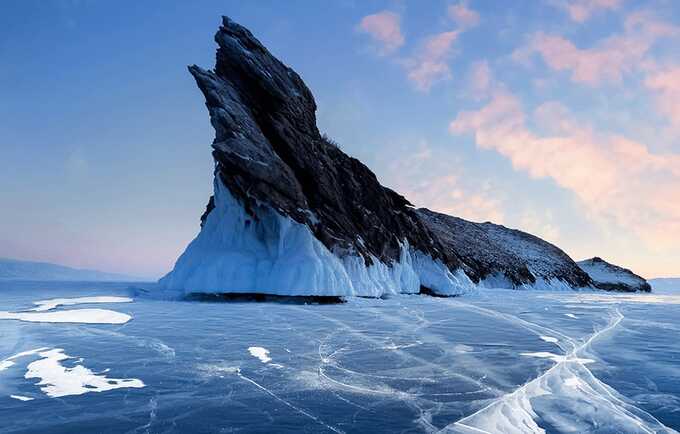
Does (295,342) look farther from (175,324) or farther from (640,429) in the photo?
(640,429)

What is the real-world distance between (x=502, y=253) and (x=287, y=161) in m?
52.8

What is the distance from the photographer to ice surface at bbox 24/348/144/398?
6566 millimetres

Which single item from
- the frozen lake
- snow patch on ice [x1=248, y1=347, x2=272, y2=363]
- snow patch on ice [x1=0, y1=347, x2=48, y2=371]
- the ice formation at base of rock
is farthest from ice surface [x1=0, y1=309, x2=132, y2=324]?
the ice formation at base of rock

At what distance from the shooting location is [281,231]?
2566 centimetres

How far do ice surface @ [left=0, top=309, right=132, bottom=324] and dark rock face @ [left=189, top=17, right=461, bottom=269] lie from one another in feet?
36.1

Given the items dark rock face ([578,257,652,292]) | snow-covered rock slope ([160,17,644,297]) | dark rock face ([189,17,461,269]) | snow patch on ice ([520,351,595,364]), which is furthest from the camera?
dark rock face ([578,257,652,292])

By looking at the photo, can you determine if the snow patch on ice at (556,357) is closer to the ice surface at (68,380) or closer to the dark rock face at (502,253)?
the ice surface at (68,380)

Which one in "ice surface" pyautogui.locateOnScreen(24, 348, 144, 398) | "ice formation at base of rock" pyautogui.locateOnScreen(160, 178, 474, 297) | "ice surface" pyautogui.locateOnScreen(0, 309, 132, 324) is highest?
"ice formation at base of rock" pyautogui.locateOnScreen(160, 178, 474, 297)

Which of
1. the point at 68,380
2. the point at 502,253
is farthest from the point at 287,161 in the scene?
the point at 502,253

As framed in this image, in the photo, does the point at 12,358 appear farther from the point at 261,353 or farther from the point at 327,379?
the point at 327,379

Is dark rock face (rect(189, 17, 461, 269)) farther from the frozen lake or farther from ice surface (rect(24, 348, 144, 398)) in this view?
ice surface (rect(24, 348, 144, 398))

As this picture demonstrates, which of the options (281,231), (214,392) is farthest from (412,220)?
(214,392)

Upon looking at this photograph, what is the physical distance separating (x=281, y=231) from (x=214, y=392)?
19319 millimetres

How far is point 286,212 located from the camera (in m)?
25.9
